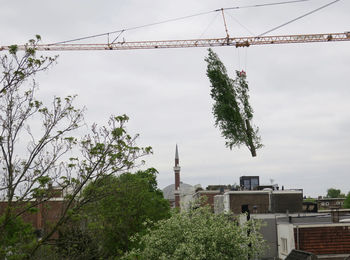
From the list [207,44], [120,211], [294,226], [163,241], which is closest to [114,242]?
[120,211]

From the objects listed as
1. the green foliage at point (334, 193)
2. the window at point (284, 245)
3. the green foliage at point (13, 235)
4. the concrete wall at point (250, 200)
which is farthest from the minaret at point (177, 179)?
the green foliage at point (13, 235)

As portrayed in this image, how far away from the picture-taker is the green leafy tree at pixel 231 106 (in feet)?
157

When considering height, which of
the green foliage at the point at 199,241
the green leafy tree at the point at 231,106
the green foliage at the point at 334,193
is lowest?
the green foliage at the point at 334,193

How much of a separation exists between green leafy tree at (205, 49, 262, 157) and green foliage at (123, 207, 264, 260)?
2558 cm

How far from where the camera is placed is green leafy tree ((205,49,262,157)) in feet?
157

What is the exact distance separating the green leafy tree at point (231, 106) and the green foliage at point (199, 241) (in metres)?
25.6

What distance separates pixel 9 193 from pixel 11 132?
6.30 feet

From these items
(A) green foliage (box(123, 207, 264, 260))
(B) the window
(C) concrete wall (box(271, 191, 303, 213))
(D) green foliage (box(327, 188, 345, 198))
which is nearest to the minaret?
(C) concrete wall (box(271, 191, 303, 213))

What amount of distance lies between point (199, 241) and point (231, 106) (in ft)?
93.9

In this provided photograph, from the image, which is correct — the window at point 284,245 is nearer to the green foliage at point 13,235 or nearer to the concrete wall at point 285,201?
the concrete wall at point 285,201

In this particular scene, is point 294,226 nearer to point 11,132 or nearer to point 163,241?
Result: point 163,241

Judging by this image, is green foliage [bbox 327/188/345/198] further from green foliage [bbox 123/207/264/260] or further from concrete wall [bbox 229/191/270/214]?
green foliage [bbox 123/207/264/260]

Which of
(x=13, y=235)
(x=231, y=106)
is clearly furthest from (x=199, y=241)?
(x=231, y=106)

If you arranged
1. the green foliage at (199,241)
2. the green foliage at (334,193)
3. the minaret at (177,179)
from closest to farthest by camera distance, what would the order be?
1. the green foliage at (199,241)
2. the minaret at (177,179)
3. the green foliage at (334,193)
